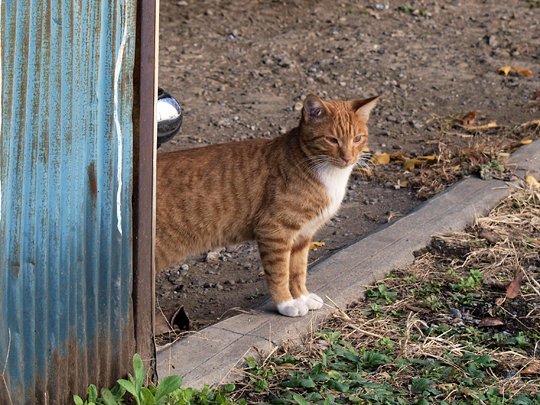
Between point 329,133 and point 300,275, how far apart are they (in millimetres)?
703

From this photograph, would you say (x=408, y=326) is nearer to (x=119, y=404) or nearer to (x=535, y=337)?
(x=535, y=337)

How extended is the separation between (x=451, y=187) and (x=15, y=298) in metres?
3.40

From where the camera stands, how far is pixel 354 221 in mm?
5910

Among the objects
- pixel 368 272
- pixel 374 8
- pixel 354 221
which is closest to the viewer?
pixel 368 272

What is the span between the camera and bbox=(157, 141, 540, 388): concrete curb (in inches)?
158

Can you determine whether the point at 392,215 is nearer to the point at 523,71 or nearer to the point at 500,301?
the point at 500,301

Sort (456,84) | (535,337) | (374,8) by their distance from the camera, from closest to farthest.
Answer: (535,337) → (456,84) → (374,8)

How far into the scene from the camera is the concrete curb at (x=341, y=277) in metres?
4.01

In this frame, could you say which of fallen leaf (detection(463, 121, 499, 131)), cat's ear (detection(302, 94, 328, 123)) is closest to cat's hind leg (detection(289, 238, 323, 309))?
cat's ear (detection(302, 94, 328, 123))

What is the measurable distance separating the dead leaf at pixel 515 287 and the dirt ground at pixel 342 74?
107 cm

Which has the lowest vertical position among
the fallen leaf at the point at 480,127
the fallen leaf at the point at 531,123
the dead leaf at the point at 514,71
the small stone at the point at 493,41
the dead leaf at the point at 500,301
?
the dead leaf at the point at 500,301

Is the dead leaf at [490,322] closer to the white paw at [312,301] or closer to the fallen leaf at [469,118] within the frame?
the white paw at [312,301]

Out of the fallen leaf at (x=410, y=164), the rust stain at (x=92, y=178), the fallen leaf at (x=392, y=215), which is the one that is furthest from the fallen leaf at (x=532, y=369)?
the fallen leaf at (x=410, y=164)

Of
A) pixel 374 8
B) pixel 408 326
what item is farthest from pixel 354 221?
pixel 374 8
